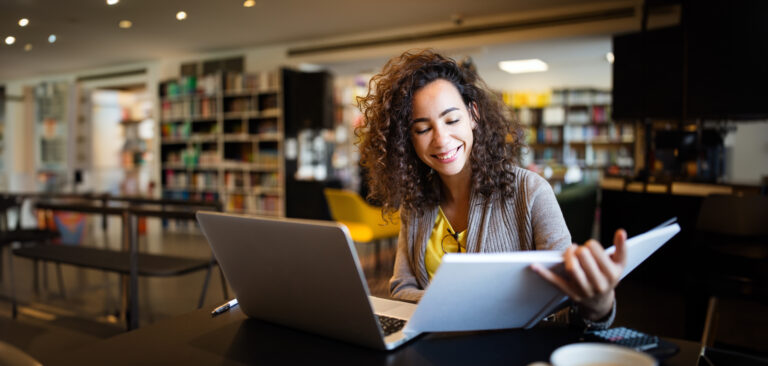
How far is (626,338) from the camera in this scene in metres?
0.87

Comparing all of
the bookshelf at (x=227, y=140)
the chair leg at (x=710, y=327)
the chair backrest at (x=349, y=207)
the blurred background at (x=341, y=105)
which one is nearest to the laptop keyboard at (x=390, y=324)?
the blurred background at (x=341, y=105)

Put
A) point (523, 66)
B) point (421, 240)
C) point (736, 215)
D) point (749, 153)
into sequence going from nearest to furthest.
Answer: point (421, 240), point (736, 215), point (749, 153), point (523, 66)

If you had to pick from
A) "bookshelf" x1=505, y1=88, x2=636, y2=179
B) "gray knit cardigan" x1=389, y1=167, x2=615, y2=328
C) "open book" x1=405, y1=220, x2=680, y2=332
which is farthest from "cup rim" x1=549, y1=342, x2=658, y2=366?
"bookshelf" x1=505, y1=88, x2=636, y2=179

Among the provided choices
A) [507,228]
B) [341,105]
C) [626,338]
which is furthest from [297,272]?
[341,105]

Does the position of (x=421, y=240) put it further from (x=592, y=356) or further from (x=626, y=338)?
(x=592, y=356)

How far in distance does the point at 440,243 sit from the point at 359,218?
327 centimetres

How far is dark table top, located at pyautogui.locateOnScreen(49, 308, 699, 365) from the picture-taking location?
0.83 m

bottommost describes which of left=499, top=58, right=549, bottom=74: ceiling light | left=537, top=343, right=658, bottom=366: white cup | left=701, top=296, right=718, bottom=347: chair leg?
left=701, top=296, right=718, bottom=347: chair leg

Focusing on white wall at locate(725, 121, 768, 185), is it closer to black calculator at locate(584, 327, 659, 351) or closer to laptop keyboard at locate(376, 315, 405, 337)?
black calculator at locate(584, 327, 659, 351)

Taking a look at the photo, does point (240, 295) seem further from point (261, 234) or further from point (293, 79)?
point (293, 79)

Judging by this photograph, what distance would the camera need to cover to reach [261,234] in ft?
2.82

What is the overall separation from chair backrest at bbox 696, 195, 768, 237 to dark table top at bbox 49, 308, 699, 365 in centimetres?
217

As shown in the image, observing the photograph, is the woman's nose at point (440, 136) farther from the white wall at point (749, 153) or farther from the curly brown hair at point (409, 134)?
the white wall at point (749, 153)

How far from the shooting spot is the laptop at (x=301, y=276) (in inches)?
30.5
